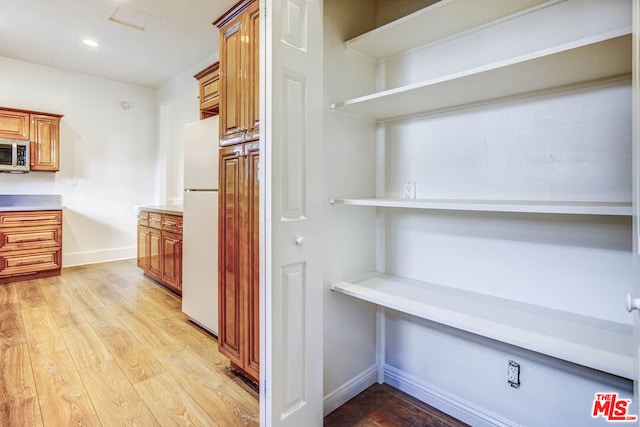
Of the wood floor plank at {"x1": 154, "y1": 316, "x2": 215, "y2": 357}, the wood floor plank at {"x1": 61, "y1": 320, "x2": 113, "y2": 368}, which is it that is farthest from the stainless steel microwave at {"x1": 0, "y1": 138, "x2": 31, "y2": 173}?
the wood floor plank at {"x1": 154, "y1": 316, "x2": 215, "y2": 357}

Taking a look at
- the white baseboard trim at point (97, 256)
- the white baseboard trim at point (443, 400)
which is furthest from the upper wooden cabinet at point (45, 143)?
the white baseboard trim at point (443, 400)

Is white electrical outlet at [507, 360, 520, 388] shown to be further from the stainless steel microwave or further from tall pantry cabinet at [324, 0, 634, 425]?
the stainless steel microwave

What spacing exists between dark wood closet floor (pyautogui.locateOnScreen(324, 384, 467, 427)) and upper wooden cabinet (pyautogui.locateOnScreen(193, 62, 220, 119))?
2.27 meters

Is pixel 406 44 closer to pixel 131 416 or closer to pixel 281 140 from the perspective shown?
pixel 281 140

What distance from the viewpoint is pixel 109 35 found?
140 inches

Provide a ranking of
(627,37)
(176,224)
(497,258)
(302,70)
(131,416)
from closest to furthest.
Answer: (627,37) < (302,70) < (497,258) < (131,416) < (176,224)

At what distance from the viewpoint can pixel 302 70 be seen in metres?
1.41

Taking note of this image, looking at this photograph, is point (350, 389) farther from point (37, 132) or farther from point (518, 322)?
point (37, 132)

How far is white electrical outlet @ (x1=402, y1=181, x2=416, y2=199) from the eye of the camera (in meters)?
1.83

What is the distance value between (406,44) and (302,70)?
0.67 metres

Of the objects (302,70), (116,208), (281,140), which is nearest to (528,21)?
(302,70)

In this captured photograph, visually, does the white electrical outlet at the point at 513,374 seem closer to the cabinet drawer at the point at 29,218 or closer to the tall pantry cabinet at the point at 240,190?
the tall pantry cabinet at the point at 240,190

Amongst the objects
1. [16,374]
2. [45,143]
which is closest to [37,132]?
[45,143]

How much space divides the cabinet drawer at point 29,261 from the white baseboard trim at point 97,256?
1.87 feet
